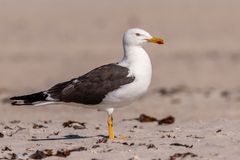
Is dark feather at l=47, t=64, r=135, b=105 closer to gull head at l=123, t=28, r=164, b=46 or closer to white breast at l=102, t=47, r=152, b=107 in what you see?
white breast at l=102, t=47, r=152, b=107

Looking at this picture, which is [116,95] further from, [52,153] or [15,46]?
[15,46]

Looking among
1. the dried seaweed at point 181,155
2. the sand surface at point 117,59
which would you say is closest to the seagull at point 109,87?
the sand surface at point 117,59

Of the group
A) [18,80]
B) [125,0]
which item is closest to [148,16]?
[125,0]

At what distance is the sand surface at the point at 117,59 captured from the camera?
9164 millimetres

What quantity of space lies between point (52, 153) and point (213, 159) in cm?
174

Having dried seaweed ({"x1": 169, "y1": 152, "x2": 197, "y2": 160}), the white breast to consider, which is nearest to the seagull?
the white breast

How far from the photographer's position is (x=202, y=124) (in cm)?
1126

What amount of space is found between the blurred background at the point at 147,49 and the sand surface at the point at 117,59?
3 cm

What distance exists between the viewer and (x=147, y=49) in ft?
97.4

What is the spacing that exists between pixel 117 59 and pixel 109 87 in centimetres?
1665

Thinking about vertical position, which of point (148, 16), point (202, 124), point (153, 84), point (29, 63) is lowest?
point (202, 124)

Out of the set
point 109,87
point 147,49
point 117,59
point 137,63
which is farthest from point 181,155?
point 147,49

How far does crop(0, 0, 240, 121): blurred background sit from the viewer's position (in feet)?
52.6

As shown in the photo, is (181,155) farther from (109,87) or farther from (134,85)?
(109,87)
